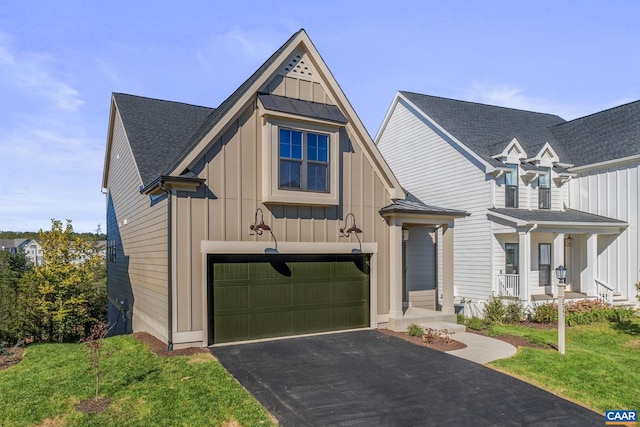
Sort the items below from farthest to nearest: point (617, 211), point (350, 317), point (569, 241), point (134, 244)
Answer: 1. point (569, 241)
2. point (617, 211)
3. point (134, 244)
4. point (350, 317)

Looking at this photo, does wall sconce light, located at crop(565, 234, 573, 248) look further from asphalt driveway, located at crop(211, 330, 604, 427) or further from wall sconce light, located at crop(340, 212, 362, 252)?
asphalt driveway, located at crop(211, 330, 604, 427)

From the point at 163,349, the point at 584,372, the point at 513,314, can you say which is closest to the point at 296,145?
the point at 163,349

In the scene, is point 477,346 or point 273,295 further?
point 273,295

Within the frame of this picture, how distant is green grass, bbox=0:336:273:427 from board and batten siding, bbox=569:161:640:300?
18.0m

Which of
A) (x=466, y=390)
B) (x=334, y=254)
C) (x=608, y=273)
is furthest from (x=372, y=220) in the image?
(x=608, y=273)

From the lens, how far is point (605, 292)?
704 inches

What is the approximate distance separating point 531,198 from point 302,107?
480 inches

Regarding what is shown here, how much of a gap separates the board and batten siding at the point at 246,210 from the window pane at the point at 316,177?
55 centimetres

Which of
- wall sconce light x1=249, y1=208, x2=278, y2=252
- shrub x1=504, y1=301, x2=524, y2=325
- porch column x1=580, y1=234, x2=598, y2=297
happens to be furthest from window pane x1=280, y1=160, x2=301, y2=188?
porch column x1=580, y1=234, x2=598, y2=297

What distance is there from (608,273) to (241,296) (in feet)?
55.8

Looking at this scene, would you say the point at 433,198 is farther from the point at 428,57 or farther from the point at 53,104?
the point at 53,104

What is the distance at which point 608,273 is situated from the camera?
18531mm

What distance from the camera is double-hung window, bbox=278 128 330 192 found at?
10602 millimetres

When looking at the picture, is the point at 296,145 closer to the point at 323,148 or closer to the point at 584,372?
the point at 323,148
